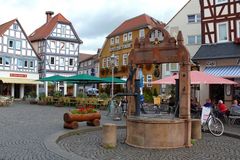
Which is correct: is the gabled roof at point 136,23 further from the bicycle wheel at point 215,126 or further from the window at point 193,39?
the bicycle wheel at point 215,126

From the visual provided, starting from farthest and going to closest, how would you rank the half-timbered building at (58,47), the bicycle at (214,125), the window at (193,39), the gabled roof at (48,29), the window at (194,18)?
the gabled roof at (48,29), the half-timbered building at (58,47), the window at (193,39), the window at (194,18), the bicycle at (214,125)

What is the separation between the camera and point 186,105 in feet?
38.0

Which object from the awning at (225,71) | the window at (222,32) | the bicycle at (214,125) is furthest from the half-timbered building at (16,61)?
the bicycle at (214,125)

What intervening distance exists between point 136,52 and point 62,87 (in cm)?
4447

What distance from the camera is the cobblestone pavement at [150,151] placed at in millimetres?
9562

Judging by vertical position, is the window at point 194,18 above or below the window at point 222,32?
above

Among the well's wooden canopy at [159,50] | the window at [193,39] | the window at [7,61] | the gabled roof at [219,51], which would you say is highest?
the window at [193,39]

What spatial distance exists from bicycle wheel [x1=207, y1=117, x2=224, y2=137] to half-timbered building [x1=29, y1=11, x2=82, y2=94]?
41.1 metres

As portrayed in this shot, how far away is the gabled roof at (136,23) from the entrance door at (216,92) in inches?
924

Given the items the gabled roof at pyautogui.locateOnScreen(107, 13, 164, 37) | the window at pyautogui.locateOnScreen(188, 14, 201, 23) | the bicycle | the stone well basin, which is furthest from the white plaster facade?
the stone well basin

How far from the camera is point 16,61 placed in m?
48.2

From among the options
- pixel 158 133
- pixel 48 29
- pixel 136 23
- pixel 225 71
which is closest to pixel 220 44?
pixel 225 71

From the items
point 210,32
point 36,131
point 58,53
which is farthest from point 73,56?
point 36,131

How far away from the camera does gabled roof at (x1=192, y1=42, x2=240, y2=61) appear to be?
80.6 ft
